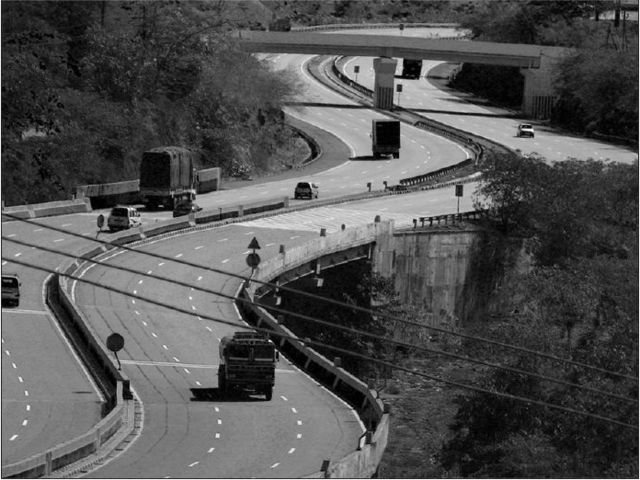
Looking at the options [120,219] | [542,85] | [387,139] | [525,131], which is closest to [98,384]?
[120,219]

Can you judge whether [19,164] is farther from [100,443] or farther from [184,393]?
[100,443]

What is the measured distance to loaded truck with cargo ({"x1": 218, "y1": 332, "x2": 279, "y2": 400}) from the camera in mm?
49938

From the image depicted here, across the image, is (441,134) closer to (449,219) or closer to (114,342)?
(449,219)

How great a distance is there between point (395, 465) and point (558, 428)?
7.84m

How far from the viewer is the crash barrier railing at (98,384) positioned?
37.5 m

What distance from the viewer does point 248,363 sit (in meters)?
50.1

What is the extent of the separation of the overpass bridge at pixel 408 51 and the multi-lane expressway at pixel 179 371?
4360cm

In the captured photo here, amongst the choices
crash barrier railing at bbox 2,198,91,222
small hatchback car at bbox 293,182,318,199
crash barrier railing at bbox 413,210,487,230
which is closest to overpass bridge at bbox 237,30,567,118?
small hatchback car at bbox 293,182,318,199

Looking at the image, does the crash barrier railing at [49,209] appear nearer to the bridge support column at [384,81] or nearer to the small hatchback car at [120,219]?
the small hatchback car at [120,219]

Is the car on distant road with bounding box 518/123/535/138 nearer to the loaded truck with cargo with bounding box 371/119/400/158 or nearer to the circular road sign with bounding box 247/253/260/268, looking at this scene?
the loaded truck with cargo with bounding box 371/119/400/158

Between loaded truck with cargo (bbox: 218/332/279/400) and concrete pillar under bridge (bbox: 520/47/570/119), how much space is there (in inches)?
3979

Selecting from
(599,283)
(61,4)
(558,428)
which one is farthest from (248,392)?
(61,4)

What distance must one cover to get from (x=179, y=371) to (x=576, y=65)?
93186mm

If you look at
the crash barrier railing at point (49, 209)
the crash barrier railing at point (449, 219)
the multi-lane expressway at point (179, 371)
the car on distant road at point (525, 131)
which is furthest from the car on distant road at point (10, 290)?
the car on distant road at point (525, 131)
